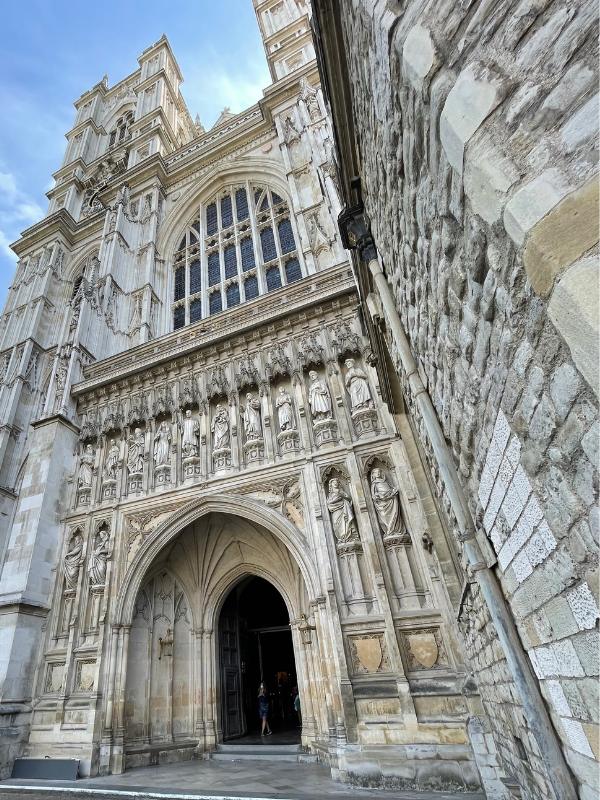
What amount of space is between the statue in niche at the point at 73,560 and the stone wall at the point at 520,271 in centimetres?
849

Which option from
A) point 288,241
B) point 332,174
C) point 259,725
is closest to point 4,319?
point 288,241

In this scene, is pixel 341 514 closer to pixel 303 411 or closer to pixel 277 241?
pixel 303 411

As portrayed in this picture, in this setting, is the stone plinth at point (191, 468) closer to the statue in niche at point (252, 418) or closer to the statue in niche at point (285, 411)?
the statue in niche at point (252, 418)

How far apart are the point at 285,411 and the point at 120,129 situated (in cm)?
2753

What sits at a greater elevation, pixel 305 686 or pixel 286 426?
pixel 286 426

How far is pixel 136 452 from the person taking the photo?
9531 mm

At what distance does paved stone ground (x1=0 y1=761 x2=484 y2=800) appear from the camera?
4.79 m

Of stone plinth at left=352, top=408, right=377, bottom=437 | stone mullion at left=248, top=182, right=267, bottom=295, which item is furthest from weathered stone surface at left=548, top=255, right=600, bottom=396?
stone mullion at left=248, top=182, right=267, bottom=295

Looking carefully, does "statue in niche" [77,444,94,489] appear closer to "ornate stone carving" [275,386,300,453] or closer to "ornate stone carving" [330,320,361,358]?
"ornate stone carving" [275,386,300,453]

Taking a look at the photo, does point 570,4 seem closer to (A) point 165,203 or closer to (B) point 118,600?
(B) point 118,600

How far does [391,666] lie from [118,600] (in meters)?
5.08

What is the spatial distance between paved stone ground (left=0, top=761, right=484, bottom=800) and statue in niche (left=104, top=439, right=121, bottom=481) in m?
5.07

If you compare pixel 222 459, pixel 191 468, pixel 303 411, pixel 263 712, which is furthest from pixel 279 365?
pixel 263 712

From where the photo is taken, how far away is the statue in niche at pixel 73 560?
8.71 metres
